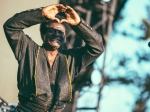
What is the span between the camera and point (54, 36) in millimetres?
3836

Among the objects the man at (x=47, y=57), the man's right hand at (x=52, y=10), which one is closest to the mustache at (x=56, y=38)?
the man at (x=47, y=57)

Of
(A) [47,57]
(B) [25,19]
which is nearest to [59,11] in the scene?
(B) [25,19]

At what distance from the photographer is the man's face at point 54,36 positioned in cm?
383

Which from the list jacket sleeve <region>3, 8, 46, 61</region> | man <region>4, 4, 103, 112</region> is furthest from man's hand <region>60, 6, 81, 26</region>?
jacket sleeve <region>3, 8, 46, 61</region>

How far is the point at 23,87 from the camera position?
3771 millimetres

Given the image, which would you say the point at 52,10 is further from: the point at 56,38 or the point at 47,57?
the point at 47,57

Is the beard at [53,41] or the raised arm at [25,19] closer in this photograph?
the raised arm at [25,19]

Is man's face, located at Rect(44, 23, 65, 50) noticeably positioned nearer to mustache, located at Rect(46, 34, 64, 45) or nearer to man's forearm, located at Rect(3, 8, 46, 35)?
mustache, located at Rect(46, 34, 64, 45)

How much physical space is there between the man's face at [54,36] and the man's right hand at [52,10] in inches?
9.4

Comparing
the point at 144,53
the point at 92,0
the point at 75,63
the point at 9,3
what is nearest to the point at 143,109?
the point at 144,53

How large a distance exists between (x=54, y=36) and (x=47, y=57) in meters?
Answer: 0.16

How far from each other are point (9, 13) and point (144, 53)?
1061 centimetres

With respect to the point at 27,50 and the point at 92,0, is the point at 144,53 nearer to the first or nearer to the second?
the point at 92,0

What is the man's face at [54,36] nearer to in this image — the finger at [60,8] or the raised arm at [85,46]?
the raised arm at [85,46]
